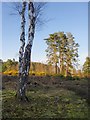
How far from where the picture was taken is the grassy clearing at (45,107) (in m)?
12.6

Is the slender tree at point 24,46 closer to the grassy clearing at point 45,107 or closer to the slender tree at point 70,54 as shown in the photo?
the grassy clearing at point 45,107

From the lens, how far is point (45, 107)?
45.8ft

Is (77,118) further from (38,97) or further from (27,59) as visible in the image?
(27,59)

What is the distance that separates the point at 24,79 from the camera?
15.1 metres

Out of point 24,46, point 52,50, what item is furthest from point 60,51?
point 24,46

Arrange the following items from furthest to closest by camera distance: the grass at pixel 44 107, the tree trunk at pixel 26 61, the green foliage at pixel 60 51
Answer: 1. the green foliage at pixel 60 51
2. the tree trunk at pixel 26 61
3. the grass at pixel 44 107

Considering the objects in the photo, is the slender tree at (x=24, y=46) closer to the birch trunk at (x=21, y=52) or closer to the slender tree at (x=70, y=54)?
the birch trunk at (x=21, y=52)

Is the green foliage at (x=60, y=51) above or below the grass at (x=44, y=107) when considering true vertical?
above

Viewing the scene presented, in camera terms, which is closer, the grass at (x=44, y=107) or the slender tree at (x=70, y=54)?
the grass at (x=44, y=107)

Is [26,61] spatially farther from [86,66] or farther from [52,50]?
[86,66]

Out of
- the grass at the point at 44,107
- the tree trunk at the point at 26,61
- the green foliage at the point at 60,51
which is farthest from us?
the green foliage at the point at 60,51

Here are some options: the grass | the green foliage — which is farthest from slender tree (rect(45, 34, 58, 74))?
the grass

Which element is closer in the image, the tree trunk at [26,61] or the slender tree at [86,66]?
the tree trunk at [26,61]

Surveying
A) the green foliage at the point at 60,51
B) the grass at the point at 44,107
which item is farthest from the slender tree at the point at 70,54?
the grass at the point at 44,107
